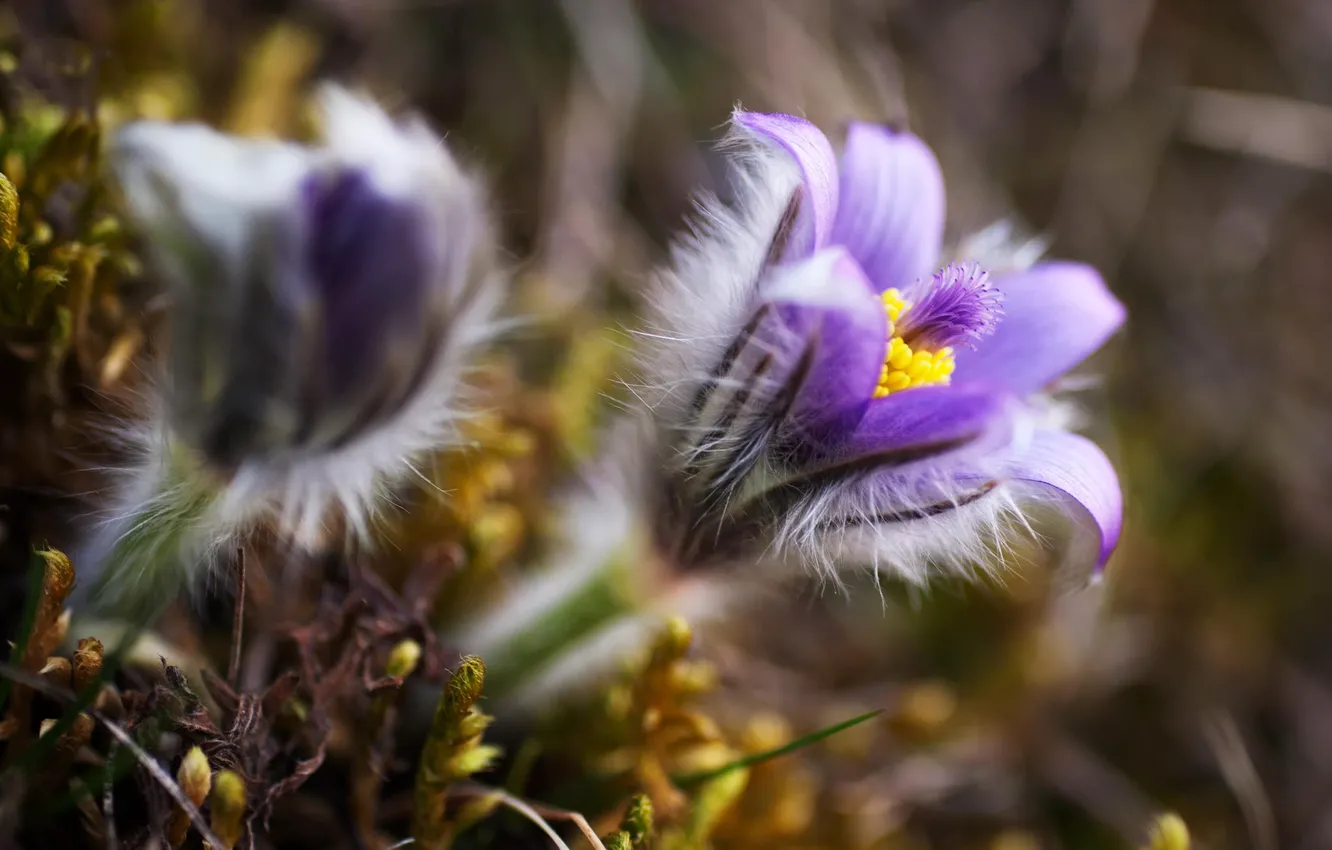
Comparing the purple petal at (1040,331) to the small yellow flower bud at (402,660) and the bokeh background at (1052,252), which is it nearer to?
the bokeh background at (1052,252)

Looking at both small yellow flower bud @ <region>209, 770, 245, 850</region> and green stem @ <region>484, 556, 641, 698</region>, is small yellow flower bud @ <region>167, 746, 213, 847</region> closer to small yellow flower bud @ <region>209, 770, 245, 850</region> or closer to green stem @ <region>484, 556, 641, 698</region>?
small yellow flower bud @ <region>209, 770, 245, 850</region>

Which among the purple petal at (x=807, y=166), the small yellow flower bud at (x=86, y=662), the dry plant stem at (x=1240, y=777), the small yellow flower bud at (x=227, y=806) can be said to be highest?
the purple petal at (x=807, y=166)

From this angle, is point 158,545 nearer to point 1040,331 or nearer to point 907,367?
point 907,367

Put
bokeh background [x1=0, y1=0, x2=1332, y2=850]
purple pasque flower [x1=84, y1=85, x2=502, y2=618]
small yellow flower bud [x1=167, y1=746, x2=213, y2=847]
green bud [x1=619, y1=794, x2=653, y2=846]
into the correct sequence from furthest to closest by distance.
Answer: bokeh background [x1=0, y1=0, x2=1332, y2=850] → green bud [x1=619, y1=794, x2=653, y2=846] → small yellow flower bud [x1=167, y1=746, x2=213, y2=847] → purple pasque flower [x1=84, y1=85, x2=502, y2=618]

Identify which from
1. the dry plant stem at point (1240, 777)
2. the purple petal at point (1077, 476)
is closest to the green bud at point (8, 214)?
the purple petal at point (1077, 476)

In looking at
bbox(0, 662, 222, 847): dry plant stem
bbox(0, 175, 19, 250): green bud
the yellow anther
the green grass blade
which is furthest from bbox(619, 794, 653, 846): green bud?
bbox(0, 175, 19, 250): green bud

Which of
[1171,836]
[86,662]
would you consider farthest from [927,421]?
[86,662]
